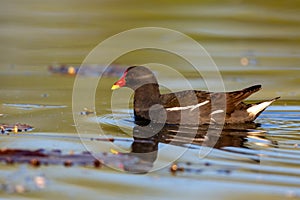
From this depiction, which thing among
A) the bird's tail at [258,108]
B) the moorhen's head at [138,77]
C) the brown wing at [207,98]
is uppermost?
the moorhen's head at [138,77]

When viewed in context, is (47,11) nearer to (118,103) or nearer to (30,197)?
(118,103)

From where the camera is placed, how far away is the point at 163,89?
37.9 ft

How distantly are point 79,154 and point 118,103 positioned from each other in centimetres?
331

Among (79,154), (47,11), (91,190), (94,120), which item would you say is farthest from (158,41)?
(91,190)

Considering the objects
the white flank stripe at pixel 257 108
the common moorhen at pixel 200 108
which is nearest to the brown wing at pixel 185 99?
the common moorhen at pixel 200 108

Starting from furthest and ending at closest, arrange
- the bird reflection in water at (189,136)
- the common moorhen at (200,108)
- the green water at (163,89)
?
the common moorhen at (200,108) < the bird reflection in water at (189,136) < the green water at (163,89)

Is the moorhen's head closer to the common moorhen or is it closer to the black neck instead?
the black neck

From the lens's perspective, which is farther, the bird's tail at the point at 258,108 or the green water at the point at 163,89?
the bird's tail at the point at 258,108

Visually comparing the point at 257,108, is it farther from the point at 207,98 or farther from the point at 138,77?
the point at 138,77

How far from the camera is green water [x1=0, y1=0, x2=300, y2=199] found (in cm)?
644

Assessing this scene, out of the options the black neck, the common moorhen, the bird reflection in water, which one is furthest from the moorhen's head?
the bird reflection in water

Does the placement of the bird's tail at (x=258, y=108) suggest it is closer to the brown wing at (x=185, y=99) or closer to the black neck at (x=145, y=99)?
the brown wing at (x=185, y=99)

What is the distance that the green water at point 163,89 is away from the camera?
6438 millimetres

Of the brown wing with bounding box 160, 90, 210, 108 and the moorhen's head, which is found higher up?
the moorhen's head
